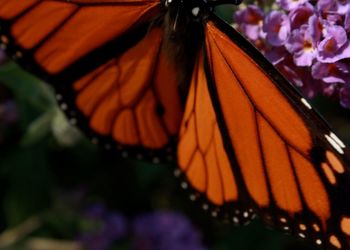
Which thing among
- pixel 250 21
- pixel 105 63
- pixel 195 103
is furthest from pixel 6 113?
pixel 250 21

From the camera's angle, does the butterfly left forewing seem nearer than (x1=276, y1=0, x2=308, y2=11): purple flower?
Yes

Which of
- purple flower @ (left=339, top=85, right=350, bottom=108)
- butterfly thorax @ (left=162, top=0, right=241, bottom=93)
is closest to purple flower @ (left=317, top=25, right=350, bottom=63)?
purple flower @ (left=339, top=85, right=350, bottom=108)

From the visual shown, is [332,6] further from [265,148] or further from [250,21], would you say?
[265,148]

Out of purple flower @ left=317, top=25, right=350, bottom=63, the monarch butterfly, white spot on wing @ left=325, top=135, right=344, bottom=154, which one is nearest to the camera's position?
white spot on wing @ left=325, top=135, right=344, bottom=154

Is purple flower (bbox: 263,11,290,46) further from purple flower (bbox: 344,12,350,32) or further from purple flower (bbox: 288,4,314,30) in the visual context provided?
purple flower (bbox: 344,12,350,32)

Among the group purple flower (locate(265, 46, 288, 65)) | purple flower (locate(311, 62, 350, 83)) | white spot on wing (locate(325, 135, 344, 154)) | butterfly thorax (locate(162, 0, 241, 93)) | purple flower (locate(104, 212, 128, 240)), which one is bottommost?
purple flower (locate(104, 212, 128, 240))

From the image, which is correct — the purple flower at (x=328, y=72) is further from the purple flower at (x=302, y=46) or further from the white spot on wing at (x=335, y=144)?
the white spot on wing at (x=335, y=144)

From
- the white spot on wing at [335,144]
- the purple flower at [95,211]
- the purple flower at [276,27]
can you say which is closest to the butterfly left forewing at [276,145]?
the white spot on wing at [335,144]
